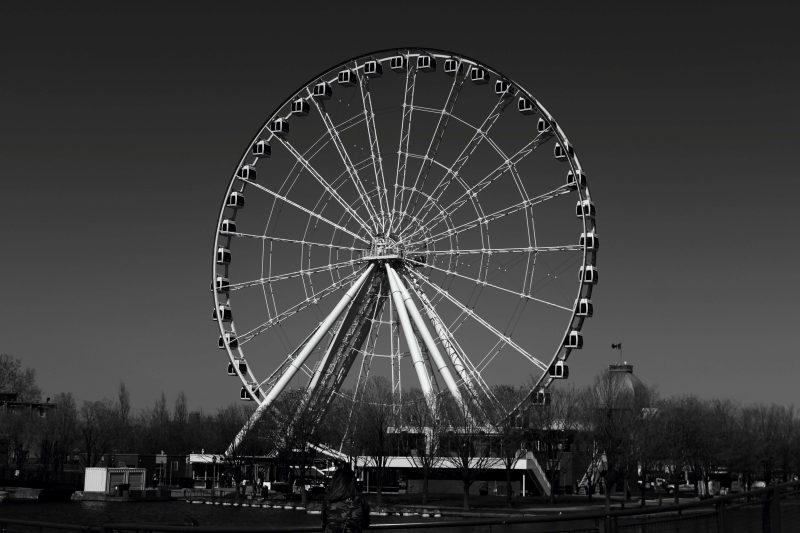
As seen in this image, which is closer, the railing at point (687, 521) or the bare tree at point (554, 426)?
the railing at point (687, 521)

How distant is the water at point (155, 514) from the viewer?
6075 cm

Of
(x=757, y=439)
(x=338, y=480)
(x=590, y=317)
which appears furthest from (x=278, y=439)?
(x=338, y=480)

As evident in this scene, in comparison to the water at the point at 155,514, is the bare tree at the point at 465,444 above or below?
above

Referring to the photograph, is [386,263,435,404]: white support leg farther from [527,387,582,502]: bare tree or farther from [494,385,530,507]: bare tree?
[527,387,582,502]: bare tree

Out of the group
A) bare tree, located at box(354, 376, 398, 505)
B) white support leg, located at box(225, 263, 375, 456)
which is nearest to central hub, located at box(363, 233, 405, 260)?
white support leg, located at box(225, 263, 375, 456)

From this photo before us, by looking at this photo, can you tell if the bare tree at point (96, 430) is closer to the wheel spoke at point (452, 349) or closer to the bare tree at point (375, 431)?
the bare tree at point (375, 431)

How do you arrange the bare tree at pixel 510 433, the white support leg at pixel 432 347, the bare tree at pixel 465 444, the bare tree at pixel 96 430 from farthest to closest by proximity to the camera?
1. the bare tree at pixel 96 430
2. the bare tree at pixel 510 433
3. the bare tree at pixel 465 444
4. the white support leg at pixel 432 347

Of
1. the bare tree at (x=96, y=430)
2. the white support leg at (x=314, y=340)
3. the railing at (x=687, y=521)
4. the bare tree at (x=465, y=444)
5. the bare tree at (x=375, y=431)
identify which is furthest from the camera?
the bare tree at (x=96, y=430)

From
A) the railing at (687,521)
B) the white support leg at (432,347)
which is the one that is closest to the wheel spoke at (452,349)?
the white support leg at (432,347)

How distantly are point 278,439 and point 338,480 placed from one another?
63370mm

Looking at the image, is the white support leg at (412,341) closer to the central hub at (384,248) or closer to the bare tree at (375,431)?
the central hub at (384,248)

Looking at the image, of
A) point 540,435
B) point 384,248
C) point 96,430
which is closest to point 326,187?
point 384,248

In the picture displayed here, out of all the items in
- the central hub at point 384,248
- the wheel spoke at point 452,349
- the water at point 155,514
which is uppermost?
the central hub at point 384,248

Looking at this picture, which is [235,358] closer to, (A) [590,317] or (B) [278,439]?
(B) [278,439]
